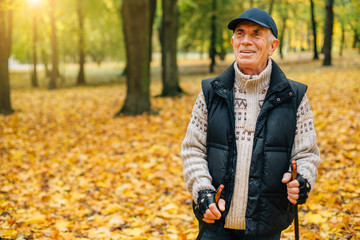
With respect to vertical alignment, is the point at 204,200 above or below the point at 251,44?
below

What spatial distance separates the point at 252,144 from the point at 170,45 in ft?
38.3

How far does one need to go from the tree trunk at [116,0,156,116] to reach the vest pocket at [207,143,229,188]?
27.5 feet

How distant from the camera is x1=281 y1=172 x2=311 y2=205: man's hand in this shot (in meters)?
1.85

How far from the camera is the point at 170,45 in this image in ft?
43.3

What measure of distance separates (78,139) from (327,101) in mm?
7143

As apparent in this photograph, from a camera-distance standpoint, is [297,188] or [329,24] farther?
[329,24]

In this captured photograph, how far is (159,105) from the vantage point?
1186cm

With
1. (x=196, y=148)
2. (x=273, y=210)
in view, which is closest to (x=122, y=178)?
(x=196, y=148)

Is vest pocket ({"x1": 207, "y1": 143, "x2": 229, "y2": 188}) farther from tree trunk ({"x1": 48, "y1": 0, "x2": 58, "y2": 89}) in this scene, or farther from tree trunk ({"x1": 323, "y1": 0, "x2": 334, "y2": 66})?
tree trunk ({"x1": 48, "y1": 0, "x2": 58, "y2": 89})

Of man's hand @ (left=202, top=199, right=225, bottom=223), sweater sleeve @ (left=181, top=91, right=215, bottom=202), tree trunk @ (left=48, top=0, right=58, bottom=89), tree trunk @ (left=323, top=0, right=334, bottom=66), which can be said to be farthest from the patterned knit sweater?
tree trunk @ (left=48, top=0, right=58, bottom=89)

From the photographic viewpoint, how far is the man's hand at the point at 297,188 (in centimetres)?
185

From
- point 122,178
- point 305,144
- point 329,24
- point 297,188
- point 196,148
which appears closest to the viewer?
point 297,188

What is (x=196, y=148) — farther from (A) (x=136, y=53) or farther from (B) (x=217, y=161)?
(A) (x=136, y=53)

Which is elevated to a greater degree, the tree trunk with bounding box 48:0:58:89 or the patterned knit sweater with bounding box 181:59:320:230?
the tree trunk with bounding box 48:0:58:89
